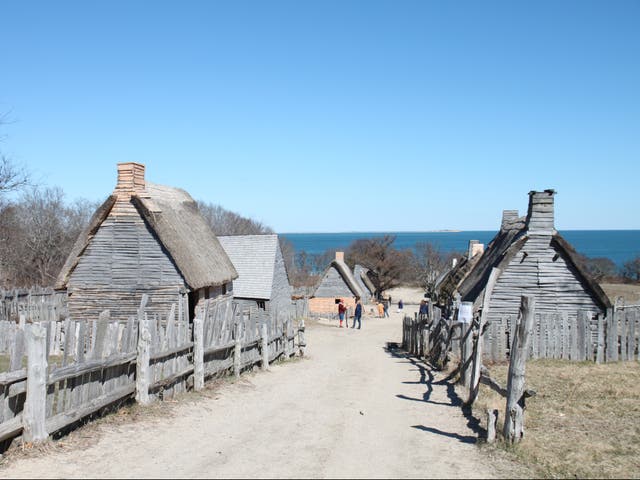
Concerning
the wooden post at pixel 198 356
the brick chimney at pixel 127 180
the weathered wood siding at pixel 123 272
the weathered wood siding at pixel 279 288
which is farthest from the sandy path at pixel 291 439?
the weathered wood siding at pixel 279 288

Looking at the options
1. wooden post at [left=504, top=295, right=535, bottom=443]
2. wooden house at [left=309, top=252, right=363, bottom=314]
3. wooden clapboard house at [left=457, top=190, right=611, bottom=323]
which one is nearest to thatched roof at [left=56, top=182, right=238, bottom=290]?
wooden clapboard house at [left=457, top=190, right=611, bottom=323]

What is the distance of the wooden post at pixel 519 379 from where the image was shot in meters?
8.57

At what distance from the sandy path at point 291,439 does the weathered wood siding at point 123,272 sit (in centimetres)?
743

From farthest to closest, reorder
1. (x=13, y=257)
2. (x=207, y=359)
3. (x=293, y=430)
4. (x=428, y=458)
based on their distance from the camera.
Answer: (x=13, y=257)
(x=207, y=359)
(x=293, y=430)
(x=428, y=458)

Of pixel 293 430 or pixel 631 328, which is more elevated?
pixel 631 328

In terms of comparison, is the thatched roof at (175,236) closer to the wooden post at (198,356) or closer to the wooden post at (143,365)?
the wooden post at (198,356)

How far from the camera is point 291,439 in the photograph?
8977 millimetres

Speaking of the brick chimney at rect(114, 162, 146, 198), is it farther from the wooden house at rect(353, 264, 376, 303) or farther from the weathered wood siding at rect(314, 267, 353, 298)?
the wooden house at rect(353, 264, 376, 303)

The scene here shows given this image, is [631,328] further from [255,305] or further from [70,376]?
[255,305]

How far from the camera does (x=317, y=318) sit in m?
46.8

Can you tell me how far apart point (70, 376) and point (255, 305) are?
87.9 feet

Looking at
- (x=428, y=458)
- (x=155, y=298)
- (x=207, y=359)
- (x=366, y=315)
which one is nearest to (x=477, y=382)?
(x=428, y=458)

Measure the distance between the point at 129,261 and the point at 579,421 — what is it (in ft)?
53.7

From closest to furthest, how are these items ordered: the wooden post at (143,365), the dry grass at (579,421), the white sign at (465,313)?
the dry grass at (579,421), the wooden post at (143,365), the white sign at (465,313)
